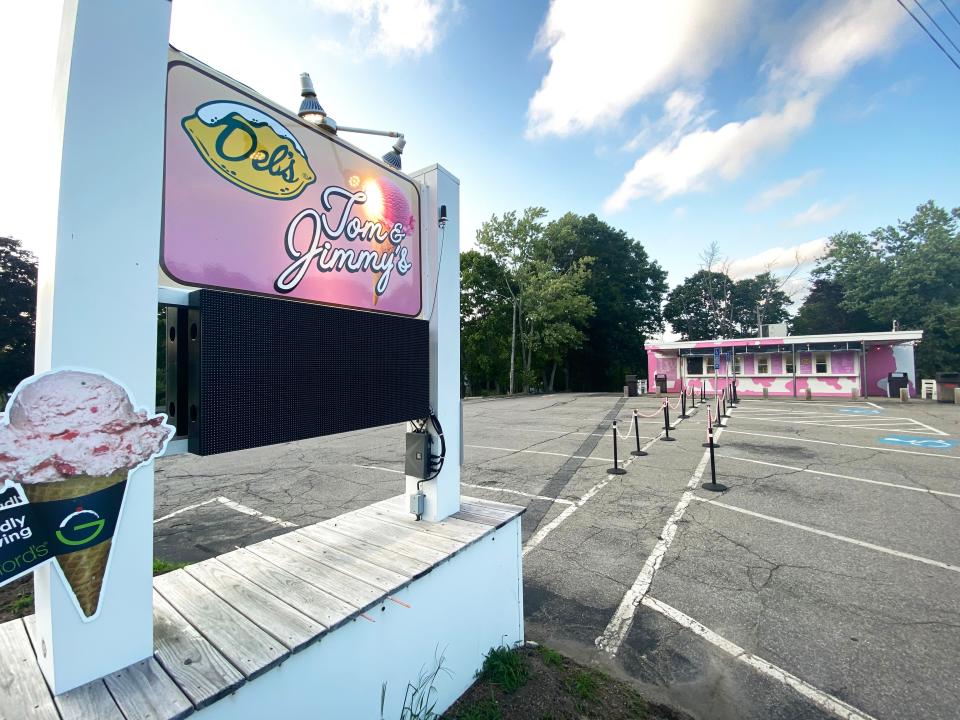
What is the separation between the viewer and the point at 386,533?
3104mm

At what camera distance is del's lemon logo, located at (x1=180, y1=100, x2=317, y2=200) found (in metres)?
2.02

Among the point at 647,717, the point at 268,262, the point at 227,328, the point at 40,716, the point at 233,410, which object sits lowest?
the point at 647,717

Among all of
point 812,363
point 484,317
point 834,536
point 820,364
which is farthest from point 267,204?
point 484,317

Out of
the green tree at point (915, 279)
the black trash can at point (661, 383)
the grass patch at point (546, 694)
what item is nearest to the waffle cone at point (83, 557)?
the grass patch at point (546, 694)

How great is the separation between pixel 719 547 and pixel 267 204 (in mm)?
5622

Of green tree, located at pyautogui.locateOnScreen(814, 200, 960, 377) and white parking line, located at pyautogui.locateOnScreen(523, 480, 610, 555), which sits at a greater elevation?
green tree, located at pyautogui.locateOnScreen(814, 200, 960, 377)

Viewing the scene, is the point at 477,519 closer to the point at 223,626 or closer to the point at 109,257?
the point at 223,626

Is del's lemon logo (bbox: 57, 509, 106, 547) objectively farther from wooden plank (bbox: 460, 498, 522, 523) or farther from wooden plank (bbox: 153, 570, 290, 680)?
wooden plank (bbox: 460, 498, 522, 523)

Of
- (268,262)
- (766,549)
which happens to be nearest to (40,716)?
(268,262)

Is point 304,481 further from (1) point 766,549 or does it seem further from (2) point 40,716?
(1) point 766,549

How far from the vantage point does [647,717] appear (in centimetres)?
259

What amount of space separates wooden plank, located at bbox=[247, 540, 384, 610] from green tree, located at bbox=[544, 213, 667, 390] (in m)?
36.1

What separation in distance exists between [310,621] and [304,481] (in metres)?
6.27

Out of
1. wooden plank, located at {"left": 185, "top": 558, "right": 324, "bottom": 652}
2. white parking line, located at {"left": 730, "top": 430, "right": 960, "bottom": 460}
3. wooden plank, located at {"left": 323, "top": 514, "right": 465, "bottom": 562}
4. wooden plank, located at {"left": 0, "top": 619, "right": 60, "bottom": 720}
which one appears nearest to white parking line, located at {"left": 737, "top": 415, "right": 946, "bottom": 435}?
white parking line, located at {"left": 730, "top": 430, "right": 960, "bottom": 460}
